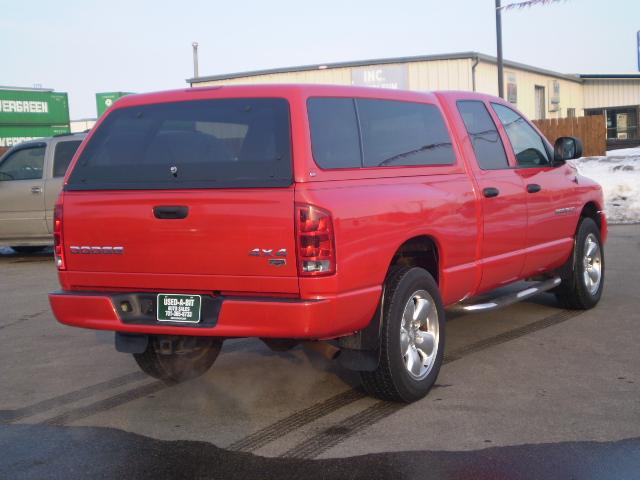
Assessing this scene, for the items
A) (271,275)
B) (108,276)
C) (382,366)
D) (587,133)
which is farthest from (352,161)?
(587,133)

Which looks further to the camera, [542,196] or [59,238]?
[542,196]

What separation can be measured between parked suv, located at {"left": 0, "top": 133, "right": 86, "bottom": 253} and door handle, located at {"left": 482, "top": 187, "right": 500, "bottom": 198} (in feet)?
28.8

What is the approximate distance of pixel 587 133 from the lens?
29.8 m

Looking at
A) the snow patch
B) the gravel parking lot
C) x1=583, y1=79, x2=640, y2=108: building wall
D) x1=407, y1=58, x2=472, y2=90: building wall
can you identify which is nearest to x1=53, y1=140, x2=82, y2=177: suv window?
the gravel parking lot

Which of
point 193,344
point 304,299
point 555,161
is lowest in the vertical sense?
point 193,344

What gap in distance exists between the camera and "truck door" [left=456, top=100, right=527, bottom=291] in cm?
607

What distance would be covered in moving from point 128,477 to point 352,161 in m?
2.09

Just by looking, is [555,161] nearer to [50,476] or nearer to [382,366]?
[382,366]

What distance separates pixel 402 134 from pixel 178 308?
1.85 m

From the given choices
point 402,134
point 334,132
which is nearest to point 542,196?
point 402,134

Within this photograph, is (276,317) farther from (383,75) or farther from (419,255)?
(383,75)

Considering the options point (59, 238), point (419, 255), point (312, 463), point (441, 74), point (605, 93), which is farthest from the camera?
point (605, 93)

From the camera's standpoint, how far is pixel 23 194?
13.4 m

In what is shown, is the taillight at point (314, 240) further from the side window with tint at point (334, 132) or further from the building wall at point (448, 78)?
the building wall at point (448, 78)
